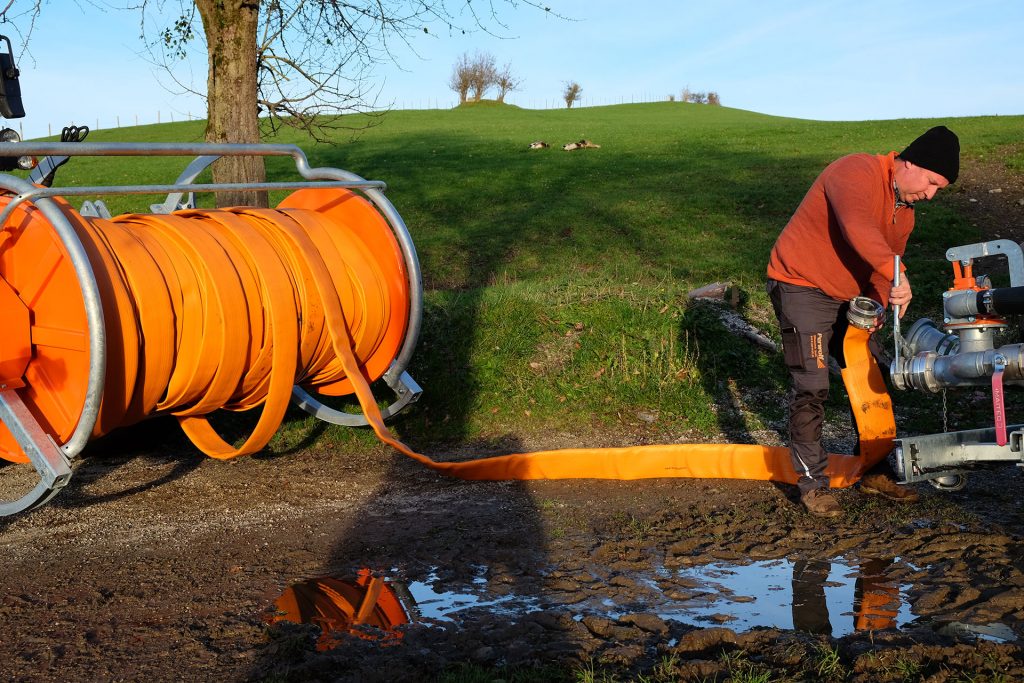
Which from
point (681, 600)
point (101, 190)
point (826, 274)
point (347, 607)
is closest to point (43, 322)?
point (101, 190)

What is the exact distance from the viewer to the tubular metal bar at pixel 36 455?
201 inches

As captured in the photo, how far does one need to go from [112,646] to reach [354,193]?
151 inches

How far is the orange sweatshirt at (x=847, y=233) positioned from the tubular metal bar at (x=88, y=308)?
3.59 metres

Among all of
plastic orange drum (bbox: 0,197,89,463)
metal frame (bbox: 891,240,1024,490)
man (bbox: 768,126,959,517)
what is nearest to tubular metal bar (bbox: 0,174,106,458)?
plastic orange drum (bbox: 0,197,89,463)

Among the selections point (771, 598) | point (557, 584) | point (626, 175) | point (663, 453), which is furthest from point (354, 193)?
point (626, 175)

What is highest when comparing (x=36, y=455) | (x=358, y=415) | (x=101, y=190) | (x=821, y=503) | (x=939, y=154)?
(x=939, y=154)

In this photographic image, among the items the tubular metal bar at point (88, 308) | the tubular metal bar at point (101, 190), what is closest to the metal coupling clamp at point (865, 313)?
the tubular metal bar at point (101, 190)

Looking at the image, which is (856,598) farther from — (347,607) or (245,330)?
(245,330)

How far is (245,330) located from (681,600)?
9.85 ft

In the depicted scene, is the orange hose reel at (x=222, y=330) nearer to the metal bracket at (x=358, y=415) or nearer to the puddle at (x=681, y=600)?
the metal bracket at (x=358, y=415)

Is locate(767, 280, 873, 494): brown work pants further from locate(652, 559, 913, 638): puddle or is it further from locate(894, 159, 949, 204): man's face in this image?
locate(652, 559, 913, 638): puddle

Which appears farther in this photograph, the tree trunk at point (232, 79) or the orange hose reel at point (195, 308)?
the tree trunk at point (232, 79)

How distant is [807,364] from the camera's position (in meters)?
5.43

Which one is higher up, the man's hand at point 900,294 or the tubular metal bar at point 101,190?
the tubular metal bar at point 101,190
